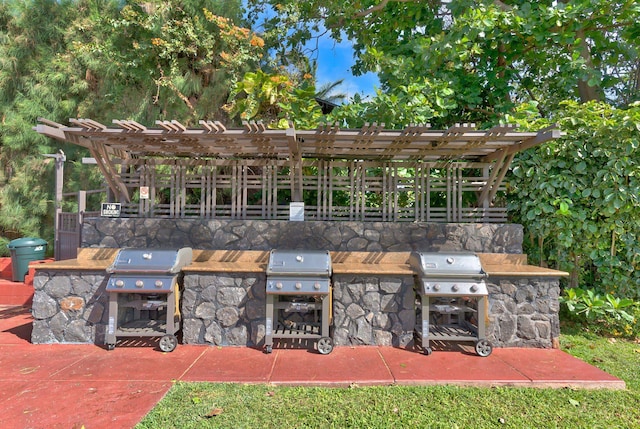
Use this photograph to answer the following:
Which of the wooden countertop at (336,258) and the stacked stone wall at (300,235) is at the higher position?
the stacked stone wall at (300,235)

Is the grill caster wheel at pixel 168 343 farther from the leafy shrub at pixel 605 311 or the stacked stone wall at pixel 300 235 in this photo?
the leafy shrub at pixel 605 311

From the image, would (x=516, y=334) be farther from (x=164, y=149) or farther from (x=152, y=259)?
(x=164, y=149)

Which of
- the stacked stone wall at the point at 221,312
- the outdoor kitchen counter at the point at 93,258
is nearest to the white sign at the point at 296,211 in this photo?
the stacked stone wall at the point at 221,312

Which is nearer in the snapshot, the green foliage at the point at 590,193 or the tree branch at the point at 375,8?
the green foliage at the point at 590,193

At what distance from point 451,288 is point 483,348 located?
83cm

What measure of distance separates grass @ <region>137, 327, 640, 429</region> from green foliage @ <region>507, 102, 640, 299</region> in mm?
2374

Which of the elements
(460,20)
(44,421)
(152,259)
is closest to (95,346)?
(152,259)

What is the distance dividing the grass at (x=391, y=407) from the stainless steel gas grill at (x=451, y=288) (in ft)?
2.80

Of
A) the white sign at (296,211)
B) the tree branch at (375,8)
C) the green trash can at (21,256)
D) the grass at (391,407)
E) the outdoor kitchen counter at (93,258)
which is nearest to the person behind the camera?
the grass at (391,407)

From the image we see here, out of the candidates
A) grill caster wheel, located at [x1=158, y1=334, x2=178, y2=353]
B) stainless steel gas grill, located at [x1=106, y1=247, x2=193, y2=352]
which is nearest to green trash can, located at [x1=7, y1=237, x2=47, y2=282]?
stainless steel gas grill, located at [x1=106, y1=247, x2=193, y2=352]

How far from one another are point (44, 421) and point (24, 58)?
10048mm

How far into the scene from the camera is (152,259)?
4.21 m

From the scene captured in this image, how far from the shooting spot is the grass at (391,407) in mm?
2721

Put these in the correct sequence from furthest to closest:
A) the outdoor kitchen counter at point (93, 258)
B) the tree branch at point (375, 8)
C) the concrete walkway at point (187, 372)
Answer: the tree branch at point (375, 8), the outdoor kitchen counter at point (93, 258), the concrete walkway at point (187, 372)
